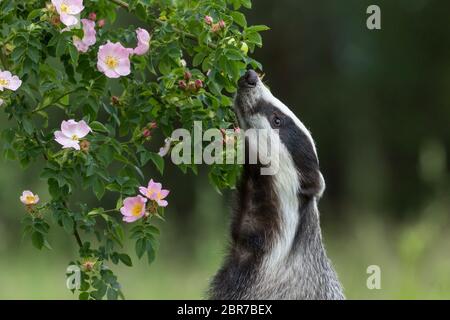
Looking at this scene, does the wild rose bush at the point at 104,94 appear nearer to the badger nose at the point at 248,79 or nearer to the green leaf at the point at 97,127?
the green leaf at the point at 97,127

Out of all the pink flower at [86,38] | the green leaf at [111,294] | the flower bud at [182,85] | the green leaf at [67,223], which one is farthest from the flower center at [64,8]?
the green leaf at [111,294]

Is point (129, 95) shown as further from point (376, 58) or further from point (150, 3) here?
point (376, 58)

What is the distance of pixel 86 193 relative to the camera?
952 cm

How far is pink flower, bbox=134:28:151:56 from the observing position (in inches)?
151

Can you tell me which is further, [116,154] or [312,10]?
[312,10]

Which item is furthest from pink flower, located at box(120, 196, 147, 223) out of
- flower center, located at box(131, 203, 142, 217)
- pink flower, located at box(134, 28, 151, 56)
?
pink flower, located at box(134, 28, 151, 56)

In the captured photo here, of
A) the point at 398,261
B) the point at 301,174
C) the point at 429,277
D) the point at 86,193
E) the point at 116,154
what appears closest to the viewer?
the point at 116,154

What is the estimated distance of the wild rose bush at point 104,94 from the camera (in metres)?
3.73

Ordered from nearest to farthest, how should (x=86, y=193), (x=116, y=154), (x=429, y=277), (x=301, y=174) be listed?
(x=116, y=154) < (x=301, y=174) < (x=429, y=277) < (x=86, y=193)

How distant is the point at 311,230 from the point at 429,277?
2.16 meters

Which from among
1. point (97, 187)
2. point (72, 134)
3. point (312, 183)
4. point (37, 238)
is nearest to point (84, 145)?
point (72, 134)

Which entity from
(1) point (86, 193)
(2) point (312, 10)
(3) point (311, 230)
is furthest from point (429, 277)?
(2) point (312, 10)

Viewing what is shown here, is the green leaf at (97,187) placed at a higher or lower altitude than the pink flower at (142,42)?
lower

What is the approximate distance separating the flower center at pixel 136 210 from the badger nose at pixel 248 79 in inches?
31.9
